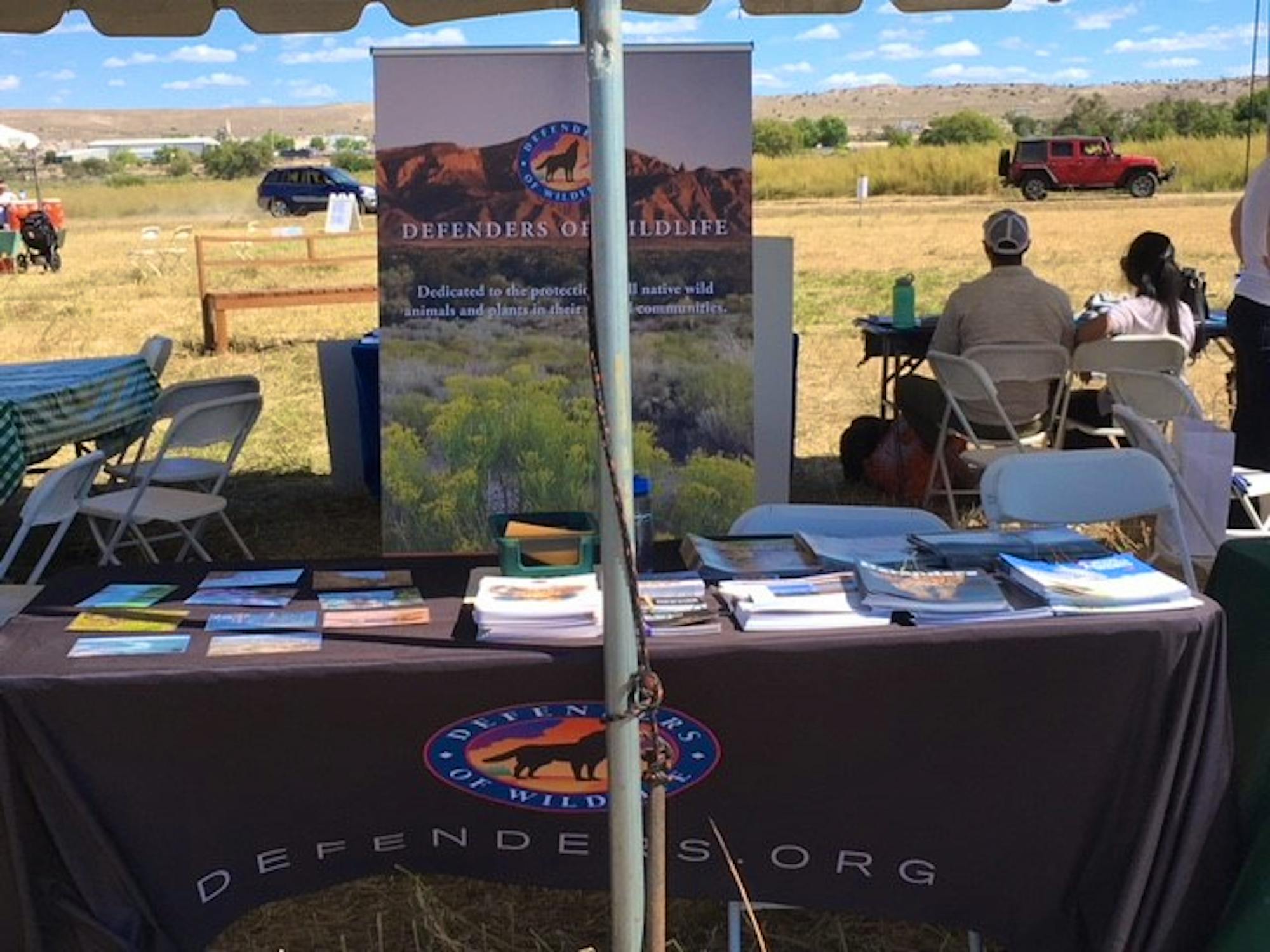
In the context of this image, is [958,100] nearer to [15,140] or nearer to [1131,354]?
[15,140]

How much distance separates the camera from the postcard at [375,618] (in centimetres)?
224

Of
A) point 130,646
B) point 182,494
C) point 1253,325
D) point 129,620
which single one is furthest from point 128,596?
point 1253,325

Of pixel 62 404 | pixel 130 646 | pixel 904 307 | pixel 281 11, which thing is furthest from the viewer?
pixel 281 11

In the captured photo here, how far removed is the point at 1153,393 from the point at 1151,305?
3.11ft

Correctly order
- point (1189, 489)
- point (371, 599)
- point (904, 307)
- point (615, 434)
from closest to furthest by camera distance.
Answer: point (615, 434) < point (371, 599) < point (1189, 489) < point (904, 307)

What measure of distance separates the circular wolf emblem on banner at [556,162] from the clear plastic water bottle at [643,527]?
4.24ft

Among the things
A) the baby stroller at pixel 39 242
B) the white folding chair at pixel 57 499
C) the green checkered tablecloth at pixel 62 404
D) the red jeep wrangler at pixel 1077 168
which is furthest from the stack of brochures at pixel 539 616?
the red jeep wrangler at pixel 1077 168

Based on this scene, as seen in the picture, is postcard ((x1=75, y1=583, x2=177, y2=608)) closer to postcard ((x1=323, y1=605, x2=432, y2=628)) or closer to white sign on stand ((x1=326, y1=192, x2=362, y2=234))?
postcard ((x1=323, y1=605, x2=432, y2=628))

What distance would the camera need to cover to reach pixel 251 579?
99.3 inches

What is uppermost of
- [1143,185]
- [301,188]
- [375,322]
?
[301,188]

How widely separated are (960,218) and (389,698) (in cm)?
2382

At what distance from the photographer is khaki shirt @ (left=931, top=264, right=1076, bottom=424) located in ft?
17.3

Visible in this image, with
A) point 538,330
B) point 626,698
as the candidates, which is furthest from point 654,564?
point 538,330

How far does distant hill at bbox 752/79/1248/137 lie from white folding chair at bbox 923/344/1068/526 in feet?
249
